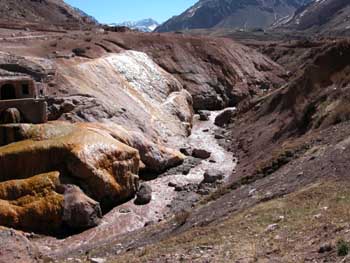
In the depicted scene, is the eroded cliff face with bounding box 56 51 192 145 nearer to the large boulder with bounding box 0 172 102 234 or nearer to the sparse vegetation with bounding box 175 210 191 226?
the large boulder with bounding box 0 172 102 234

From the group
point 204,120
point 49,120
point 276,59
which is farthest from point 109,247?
point 276,59

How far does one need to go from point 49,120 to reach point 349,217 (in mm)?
27675

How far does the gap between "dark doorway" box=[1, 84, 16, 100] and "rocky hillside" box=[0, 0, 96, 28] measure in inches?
2995

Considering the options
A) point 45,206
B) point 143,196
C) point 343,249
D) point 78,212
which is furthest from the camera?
point 143,196

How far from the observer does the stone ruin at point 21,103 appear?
34.2 meters

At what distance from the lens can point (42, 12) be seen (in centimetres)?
13350

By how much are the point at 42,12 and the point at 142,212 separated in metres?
112

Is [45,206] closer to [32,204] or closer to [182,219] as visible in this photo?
[32,204]

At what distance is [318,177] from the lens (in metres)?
19.5

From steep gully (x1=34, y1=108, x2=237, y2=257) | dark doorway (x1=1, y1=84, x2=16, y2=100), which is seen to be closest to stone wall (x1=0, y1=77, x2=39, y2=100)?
dark doorway (x1=1, y1=84, x2=16, y2=100)

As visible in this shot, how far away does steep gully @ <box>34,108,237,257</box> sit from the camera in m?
26.7

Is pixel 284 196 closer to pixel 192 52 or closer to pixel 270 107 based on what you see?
pixel 270 107

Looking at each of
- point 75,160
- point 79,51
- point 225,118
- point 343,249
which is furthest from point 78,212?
point 79,51

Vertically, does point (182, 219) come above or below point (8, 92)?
below
